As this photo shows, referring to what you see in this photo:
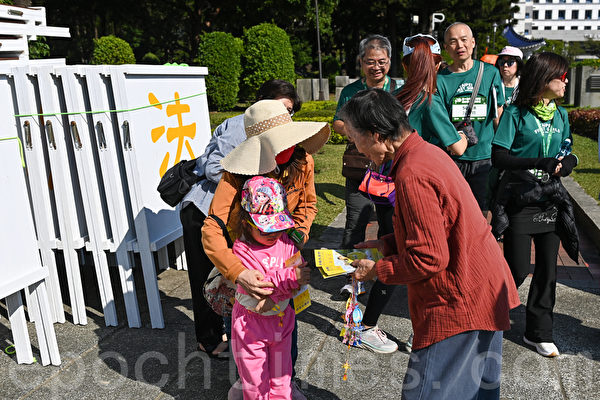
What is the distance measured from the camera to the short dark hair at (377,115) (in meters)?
1.97

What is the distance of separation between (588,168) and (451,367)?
8308 mm

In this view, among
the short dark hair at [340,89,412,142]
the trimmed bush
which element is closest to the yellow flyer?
the short dark hair at [340,89,412,142]

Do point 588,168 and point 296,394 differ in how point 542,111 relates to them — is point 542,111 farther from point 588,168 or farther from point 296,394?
point 588,168

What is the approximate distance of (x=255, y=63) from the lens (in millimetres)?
25766

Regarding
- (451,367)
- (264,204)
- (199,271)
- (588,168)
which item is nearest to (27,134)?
(199,271)

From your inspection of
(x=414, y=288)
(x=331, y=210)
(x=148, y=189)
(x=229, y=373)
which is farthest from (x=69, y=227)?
(x=331, y=210)

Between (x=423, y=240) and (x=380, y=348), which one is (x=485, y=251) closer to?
(x=423, y=240)

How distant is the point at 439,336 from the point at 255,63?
24.9 metres

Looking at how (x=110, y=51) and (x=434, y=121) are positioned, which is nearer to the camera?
(x=434, y=121)

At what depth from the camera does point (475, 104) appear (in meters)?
4.09

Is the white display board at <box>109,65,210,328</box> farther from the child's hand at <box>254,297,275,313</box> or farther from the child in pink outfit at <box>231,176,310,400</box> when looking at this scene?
the child's hand at <box>254,297,275,313</box>

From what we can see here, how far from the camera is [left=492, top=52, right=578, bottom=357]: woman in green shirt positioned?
3.38 metres

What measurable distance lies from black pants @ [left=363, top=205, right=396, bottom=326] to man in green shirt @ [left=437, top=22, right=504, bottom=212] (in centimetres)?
84

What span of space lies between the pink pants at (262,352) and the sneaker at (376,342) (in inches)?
41.7
